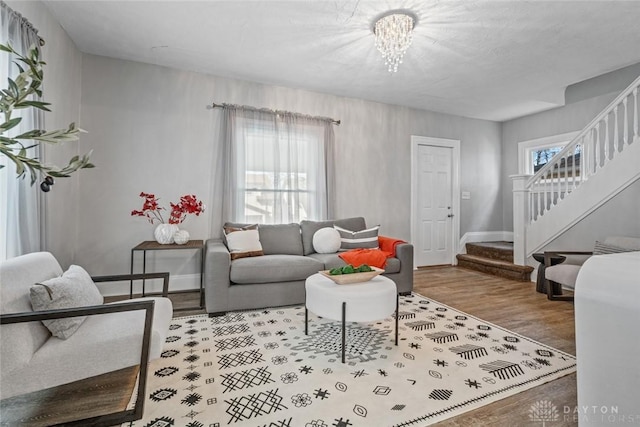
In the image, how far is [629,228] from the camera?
12.1 feet

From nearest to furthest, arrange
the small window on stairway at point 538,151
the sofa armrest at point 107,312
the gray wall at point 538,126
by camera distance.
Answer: the sofa armrest at point 107,312 → the gray wall at point 538,126 → the small window on stairway at point 538,151

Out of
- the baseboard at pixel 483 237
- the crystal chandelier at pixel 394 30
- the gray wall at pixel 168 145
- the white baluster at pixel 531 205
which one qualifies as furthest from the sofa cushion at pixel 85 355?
the baseboard at pixel 483 237

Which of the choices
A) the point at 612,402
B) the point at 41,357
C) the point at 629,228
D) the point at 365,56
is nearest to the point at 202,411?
the point at 41,357

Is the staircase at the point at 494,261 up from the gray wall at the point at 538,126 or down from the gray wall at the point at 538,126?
down

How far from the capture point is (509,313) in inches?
115

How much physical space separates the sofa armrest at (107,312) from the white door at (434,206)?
14.6 ft

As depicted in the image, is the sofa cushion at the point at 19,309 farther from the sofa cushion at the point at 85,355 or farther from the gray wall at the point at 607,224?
the gray wall at the point at 607,224

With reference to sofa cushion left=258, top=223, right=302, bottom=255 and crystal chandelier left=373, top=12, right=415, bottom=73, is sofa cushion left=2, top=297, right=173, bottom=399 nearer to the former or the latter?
sofa cushion left=258, top=223, right=302, bottom=255

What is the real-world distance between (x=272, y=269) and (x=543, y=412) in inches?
88.5

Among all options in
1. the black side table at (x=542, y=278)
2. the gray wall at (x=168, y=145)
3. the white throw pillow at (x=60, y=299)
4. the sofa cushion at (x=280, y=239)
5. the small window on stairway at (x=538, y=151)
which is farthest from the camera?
the small window on stairway at (x=538, y=151)

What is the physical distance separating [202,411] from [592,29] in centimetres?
439

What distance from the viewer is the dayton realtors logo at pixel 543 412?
4.80 feet

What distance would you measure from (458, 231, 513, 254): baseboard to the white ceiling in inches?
99.8

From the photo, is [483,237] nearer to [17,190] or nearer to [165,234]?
[165,234]
